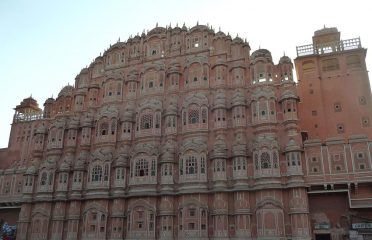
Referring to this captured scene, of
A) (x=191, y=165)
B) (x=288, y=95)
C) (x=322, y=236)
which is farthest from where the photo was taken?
(x=191, y=165)

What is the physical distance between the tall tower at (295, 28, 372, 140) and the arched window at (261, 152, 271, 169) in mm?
5393

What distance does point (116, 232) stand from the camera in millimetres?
29656

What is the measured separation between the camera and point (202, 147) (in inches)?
1158

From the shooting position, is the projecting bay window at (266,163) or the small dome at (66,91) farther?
the small dome at (66,91)

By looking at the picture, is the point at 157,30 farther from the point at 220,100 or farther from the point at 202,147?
the point at 202,147

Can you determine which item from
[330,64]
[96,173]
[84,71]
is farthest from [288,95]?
[84,71]

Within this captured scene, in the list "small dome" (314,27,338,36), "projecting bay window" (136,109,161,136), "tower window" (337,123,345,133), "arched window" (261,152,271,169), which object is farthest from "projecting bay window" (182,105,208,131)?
"small dome" (314,27,338,36)

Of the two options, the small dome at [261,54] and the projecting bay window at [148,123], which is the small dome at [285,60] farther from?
the projecting bay window at [148,123]

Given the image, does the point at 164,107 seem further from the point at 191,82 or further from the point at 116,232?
the point at 116,232

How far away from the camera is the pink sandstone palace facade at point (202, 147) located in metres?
26.5

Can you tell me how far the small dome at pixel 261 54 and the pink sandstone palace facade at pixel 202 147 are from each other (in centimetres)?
14

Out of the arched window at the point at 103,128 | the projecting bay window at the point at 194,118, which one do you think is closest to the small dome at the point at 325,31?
the projecting bay window at the point at 194,118

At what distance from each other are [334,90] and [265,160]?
32.4ft

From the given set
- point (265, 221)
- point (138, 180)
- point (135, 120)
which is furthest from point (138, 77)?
point (265, 221)
